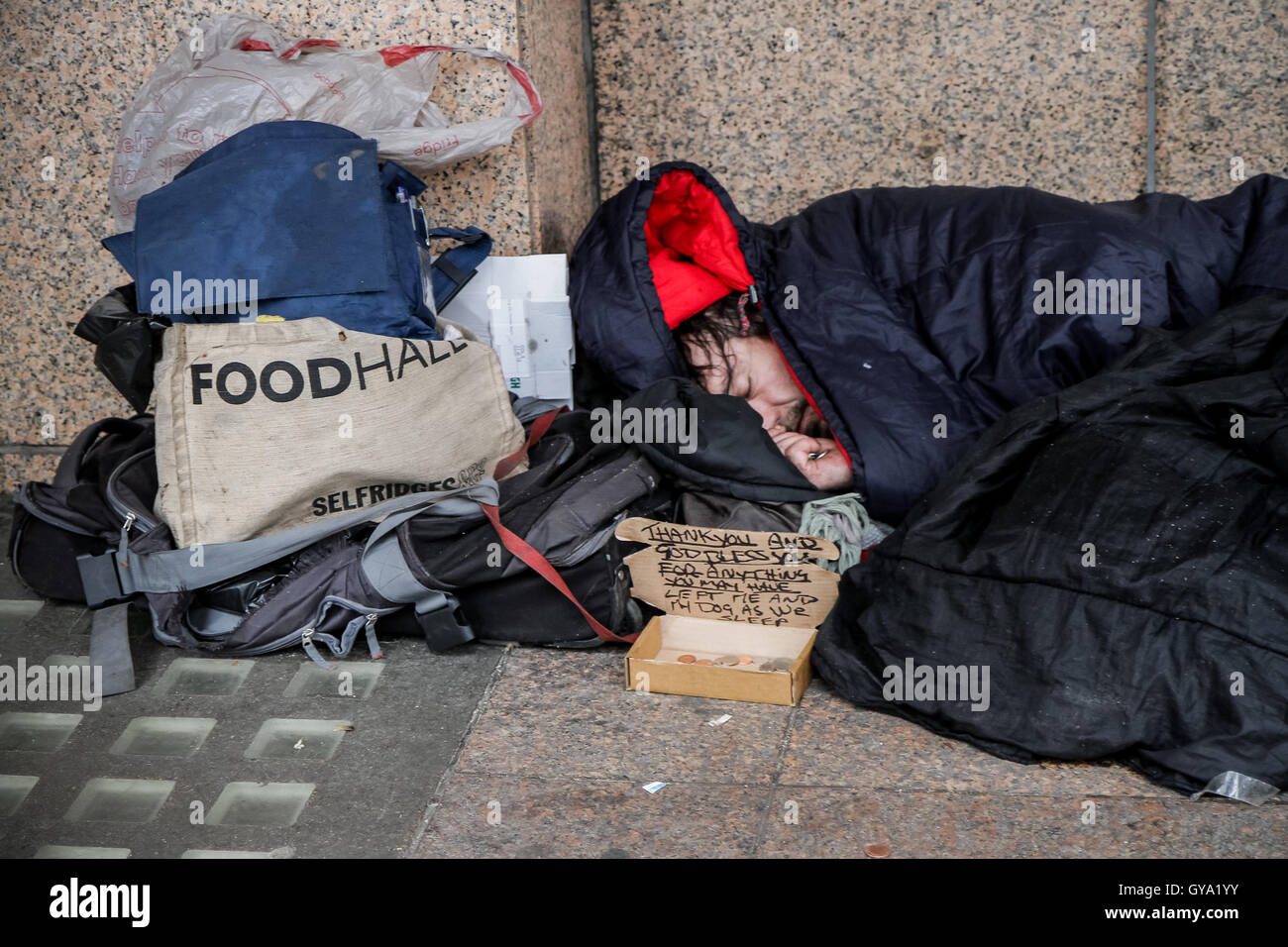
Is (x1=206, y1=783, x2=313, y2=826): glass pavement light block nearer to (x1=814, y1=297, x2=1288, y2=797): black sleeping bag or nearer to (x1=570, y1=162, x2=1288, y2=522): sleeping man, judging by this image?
(x1=814, y1=297, x2=1288, y2=797): black sleeping bag

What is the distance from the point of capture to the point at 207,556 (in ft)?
8.64

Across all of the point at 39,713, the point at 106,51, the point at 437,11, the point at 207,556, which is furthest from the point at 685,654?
the point at 106,51

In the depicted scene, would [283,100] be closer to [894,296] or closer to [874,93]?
[894,296]

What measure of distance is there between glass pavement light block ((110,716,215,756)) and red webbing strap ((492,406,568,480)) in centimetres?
87

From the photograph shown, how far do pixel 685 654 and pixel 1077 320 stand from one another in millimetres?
1138

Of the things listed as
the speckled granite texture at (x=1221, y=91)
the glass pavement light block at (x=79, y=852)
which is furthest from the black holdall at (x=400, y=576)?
the speckled granite texture at (x=1221, y=91)

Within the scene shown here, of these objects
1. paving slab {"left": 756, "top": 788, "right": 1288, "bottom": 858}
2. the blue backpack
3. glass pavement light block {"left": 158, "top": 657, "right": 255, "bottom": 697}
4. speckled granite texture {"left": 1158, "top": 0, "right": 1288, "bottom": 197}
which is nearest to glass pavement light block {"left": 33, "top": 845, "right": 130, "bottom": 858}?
glass pavement light block {"left": 158, "top": 657, "right": 255, "bottom": 697}

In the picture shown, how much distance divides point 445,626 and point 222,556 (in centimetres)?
49

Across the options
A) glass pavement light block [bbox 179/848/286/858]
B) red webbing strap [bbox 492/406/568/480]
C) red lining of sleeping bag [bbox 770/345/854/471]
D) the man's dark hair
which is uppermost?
the man's dark hair

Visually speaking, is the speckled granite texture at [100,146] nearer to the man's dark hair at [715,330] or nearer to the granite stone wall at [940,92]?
the granite stone wall at [940,92]

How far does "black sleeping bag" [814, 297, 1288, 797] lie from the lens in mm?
2023

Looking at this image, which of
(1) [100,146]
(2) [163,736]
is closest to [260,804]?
(2) [163,736]

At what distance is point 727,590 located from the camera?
2.61m

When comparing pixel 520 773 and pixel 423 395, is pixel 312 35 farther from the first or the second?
pixel 520 773
